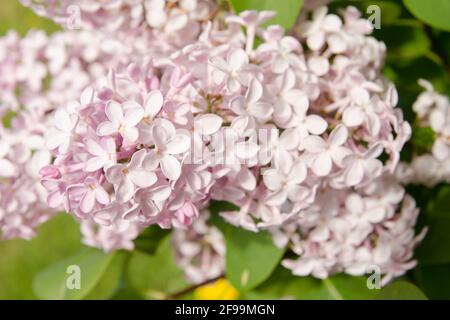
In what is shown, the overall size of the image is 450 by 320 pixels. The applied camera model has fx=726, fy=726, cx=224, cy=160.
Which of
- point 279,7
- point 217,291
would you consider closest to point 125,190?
point 279,7

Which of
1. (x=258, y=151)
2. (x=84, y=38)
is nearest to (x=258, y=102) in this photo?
(x=258, y=151)

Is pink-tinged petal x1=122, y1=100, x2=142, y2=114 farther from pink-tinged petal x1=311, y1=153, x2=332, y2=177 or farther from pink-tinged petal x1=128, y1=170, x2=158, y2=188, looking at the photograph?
pink-tinged petal x1=311, y1=153, x2=332, y2=177

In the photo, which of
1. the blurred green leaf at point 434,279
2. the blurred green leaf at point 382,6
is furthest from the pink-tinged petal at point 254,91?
the blurred green leaf at point 434,279

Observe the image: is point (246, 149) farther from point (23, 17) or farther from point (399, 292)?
point (23, 17)

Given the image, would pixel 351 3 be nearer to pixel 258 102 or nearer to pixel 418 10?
pixel 418 10

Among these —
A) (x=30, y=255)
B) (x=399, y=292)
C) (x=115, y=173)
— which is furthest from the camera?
(x=30, y=255)

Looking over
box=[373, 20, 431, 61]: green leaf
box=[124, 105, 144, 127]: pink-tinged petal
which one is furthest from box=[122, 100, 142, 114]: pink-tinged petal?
box=[373, 20, 431, 61]: green leaf
